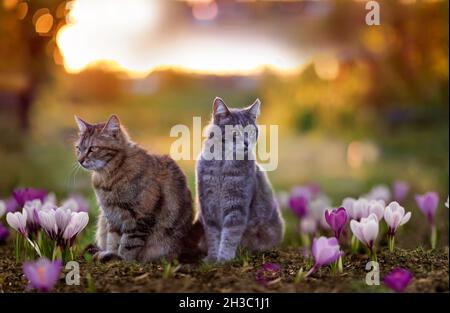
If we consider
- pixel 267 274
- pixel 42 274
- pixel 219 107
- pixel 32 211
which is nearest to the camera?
pixel 42 274

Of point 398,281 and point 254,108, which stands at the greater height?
point 254,108

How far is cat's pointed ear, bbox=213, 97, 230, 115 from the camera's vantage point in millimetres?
2787

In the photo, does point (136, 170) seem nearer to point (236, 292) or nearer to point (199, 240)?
point (199, 240)

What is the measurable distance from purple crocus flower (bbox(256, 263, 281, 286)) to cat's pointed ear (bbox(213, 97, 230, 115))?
0.72 metres

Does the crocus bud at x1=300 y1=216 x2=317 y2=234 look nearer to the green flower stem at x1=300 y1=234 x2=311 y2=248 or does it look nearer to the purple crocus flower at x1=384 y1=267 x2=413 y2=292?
the green flower stem at x1=300 y1=234 x2=311 y2=248

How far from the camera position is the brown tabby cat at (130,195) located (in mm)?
2861

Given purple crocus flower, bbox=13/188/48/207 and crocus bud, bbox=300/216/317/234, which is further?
crocus bud, bbox=300/216/317/234

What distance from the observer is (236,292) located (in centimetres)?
237

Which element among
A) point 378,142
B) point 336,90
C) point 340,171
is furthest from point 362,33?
point 340,171

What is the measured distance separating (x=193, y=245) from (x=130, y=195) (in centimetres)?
46

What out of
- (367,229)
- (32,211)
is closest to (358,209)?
(367,229)

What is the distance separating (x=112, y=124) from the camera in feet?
9.48

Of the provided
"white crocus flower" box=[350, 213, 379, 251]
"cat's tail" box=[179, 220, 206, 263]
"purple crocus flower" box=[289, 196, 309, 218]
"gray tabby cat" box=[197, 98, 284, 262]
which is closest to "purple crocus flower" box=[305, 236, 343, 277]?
"white crocus flower" box=[350, 213, 379, 251]

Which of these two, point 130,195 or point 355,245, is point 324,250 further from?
point 130,195
